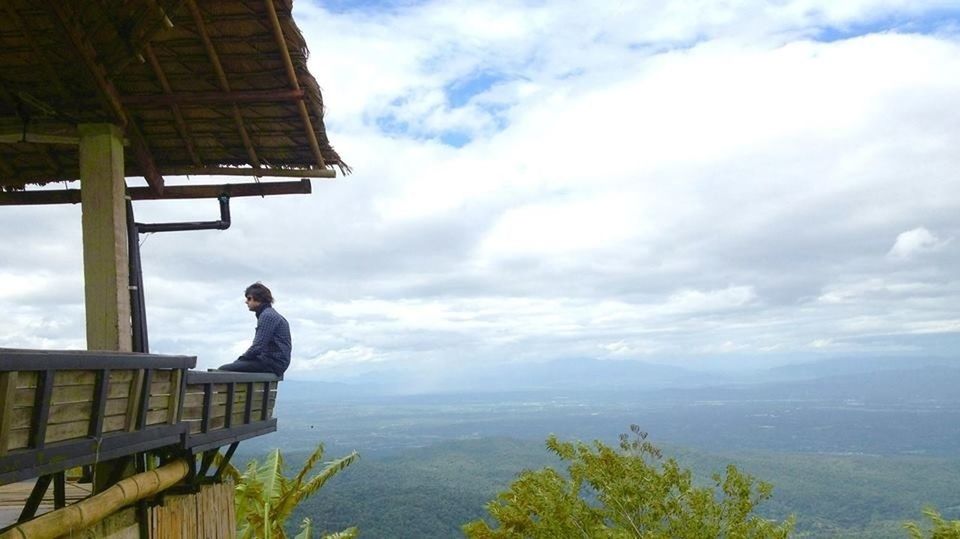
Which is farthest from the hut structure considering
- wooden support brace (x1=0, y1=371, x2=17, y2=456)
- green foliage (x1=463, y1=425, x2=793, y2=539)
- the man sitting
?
green foliage (x1=463, y1=425, x2=793, y2=539)

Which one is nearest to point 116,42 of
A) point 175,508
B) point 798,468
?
point 175,508

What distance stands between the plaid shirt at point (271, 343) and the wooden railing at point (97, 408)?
1.09 metres

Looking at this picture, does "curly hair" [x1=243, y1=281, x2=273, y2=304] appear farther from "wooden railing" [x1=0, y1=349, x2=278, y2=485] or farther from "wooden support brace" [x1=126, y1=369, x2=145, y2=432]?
"wooden support brace" [x1=126, y1=369, x2=145, y2=432]

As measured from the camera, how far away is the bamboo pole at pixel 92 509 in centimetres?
360

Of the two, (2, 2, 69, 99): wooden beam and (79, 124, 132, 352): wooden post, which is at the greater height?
(2, 2, 69, 99): wooden beam

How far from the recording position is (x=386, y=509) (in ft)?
187

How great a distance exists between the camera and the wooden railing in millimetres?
3084

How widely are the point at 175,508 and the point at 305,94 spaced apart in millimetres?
3440

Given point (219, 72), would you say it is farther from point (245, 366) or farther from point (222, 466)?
point (222, 466)

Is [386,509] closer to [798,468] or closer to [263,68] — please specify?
[263,68]

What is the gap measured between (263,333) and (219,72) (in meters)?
2.14

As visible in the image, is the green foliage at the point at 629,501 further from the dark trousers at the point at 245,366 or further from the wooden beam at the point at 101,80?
the wooden beam at the point at 101,80

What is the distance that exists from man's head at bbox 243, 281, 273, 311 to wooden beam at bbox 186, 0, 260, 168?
4.46ft

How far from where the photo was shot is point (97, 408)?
144 inches
